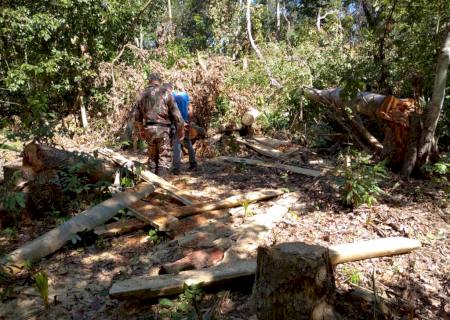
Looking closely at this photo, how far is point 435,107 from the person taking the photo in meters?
5.52

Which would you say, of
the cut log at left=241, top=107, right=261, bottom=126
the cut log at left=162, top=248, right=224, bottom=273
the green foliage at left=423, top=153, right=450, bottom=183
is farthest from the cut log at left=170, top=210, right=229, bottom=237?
the cut log at left=241, top=107, right=261, bottom=126

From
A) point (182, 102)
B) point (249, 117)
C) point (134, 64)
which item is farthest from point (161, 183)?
point (134, 64)

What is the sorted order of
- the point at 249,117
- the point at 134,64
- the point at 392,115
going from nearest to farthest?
the point at 392,115 → the point at 249,117 → the point at 134,64

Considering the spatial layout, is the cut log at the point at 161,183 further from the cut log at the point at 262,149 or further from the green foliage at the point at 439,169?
the green foliage at the point at 439,169

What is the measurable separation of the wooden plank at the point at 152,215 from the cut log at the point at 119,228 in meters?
0.08

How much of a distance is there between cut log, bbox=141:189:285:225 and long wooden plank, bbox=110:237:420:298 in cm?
135

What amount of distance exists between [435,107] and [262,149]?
13.5 feet

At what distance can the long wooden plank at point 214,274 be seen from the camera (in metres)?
3.27

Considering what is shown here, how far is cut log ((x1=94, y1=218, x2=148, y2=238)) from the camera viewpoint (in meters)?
4.77

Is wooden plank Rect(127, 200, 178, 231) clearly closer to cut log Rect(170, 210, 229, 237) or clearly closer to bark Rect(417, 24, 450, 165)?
cut log Rect(170, 210, 229, 237)

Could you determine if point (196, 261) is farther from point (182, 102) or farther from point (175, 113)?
point (182, 102)

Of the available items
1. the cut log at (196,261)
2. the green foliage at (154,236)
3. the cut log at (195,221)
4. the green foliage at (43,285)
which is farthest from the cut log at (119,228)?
the green foliage at (43,285)

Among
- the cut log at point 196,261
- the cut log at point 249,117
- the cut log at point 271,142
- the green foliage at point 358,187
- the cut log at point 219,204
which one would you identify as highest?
the cut log at point 249,117

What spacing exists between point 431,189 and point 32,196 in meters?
5.74
